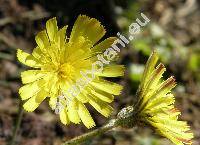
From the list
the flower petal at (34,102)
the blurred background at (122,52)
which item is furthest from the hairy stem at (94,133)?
the blurred background at (122,52)

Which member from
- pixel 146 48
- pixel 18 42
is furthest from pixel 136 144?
pixel 18 42

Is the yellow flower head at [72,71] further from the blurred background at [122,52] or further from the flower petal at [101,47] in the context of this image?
the blurred background at [122,52]

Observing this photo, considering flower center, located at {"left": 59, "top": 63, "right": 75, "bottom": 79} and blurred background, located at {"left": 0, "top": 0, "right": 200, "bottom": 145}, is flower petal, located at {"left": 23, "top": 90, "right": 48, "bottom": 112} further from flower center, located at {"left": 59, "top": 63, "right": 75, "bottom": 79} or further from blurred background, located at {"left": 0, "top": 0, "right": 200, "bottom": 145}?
blurred background, located at {"left": 0, "top": 0, "right": 200, "bottom": 145}

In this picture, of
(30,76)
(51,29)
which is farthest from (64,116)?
(51,29)

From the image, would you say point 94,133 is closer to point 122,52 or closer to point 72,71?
point 72,71

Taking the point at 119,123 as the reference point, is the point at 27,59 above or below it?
above

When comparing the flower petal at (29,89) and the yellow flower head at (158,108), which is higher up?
the flower petal at (29,89)
